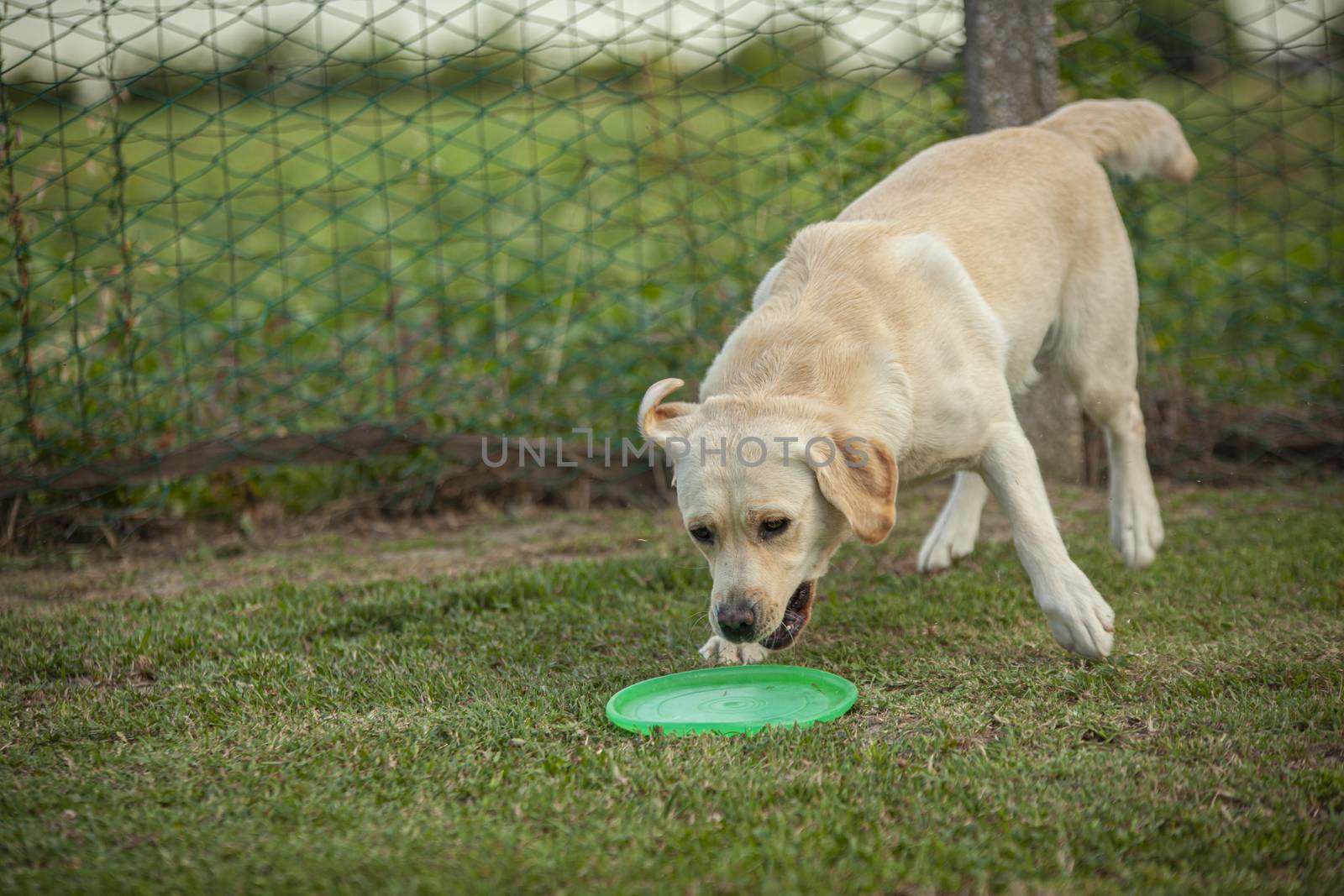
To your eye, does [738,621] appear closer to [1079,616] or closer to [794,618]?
[794,618]

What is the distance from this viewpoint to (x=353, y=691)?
308 centimetres

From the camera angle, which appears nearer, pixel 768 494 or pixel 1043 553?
pixel 768 494

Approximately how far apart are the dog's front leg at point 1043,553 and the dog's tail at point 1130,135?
144 centimetres

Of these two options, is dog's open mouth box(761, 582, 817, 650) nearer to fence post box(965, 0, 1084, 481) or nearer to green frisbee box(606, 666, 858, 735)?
green frisbee box(606, 666, 858, 735)

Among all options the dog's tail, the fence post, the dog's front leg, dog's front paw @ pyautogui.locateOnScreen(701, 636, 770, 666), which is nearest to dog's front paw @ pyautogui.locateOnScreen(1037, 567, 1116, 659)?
the dog's front leg

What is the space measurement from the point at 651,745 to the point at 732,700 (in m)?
0.39

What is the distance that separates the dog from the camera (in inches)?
112

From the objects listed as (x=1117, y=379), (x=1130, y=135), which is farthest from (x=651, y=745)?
(x=1130, y=135)

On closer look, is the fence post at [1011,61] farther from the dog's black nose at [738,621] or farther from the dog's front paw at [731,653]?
the dog's black nose at [738,621]

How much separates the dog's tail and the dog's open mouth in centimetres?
207

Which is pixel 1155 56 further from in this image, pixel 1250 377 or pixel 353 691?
pixel 353 691

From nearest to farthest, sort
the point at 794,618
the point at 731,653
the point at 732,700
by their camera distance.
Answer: the point at 732,700 < the point at 794,618 < the point at 731,653

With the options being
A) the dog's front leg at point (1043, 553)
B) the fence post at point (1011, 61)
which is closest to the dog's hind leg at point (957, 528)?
the dog's front leg at point (1043, 553)

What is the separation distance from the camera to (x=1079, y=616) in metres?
3.03
